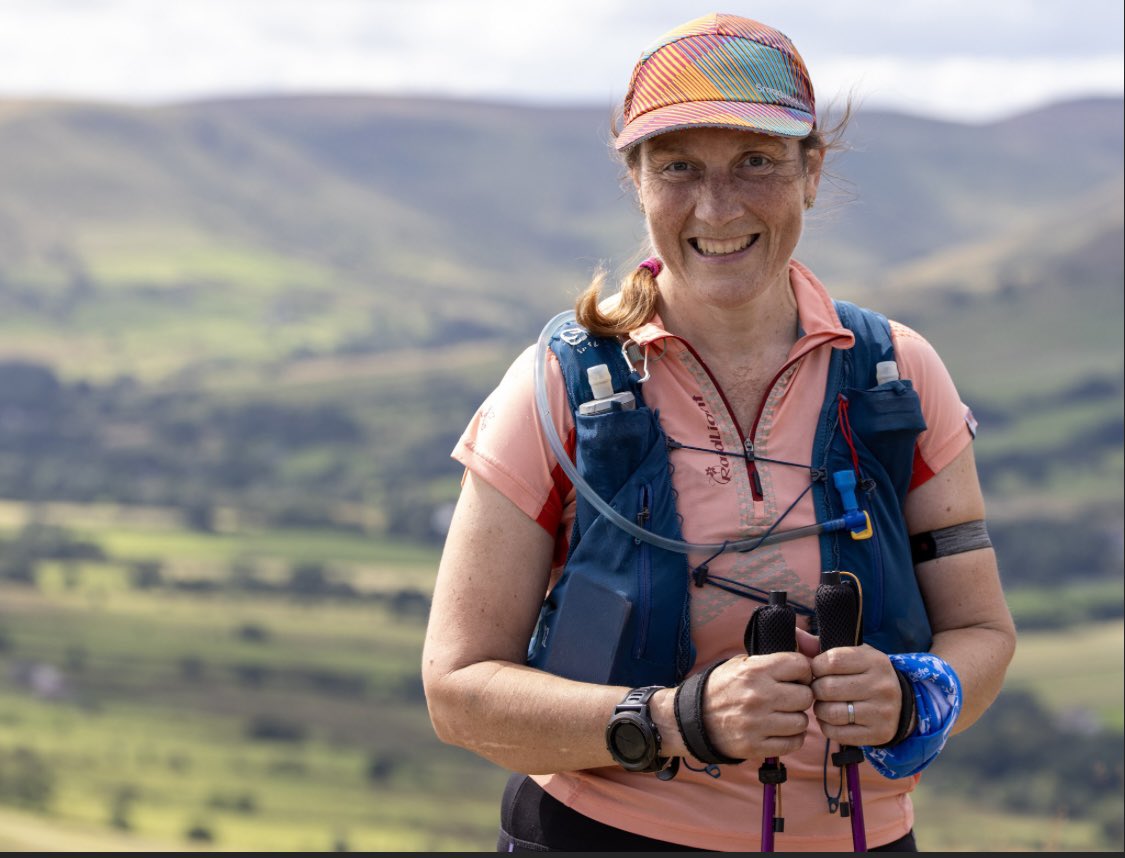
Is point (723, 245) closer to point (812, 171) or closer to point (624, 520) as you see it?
point (812, 171)

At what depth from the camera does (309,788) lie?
53.8 m

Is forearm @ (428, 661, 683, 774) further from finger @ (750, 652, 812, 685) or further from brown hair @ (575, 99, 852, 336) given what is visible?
brown hair @ (575, 99, 852, 336)

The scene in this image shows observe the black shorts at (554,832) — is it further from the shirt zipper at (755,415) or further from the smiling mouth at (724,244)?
the smiling mouth at (724,244)

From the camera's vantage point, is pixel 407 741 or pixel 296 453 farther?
pixel 296 453

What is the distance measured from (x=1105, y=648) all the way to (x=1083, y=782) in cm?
969

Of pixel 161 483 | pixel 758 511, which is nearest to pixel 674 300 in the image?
pixel 758 511

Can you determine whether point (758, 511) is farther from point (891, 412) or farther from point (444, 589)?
point (444, 589)

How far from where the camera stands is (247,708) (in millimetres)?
62438

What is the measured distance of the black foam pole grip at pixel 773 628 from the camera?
2234 millimetres

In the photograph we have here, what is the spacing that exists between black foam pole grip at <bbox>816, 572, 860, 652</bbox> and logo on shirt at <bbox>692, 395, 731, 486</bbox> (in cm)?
28

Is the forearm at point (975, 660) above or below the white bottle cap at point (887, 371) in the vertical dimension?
below

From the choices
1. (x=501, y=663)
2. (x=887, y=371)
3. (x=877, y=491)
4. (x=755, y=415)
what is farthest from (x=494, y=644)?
(x=887, y=371)

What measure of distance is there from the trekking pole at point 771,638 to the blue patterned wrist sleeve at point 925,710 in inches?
7.1

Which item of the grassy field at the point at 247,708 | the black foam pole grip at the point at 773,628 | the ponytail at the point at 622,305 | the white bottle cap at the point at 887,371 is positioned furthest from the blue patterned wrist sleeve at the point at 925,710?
the grassy field at the point at 247,708
